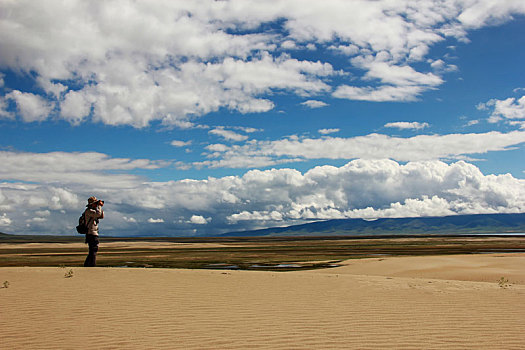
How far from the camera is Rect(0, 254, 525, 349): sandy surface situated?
7078 millimetres

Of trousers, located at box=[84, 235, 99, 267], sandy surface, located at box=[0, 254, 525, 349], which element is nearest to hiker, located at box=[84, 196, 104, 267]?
trousers, located at box=[84, 235, 99, 267]

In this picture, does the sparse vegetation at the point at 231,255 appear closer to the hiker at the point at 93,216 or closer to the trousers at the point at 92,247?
the trousers at the point at 92,247

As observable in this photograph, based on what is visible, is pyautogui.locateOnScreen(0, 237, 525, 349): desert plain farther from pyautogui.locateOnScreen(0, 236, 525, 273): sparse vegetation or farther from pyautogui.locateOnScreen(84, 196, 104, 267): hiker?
pyautogui.locateOnScreen(0, 236, 525, 273): sparse vegetation

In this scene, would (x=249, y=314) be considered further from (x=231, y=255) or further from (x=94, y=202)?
(x=231, y=255)

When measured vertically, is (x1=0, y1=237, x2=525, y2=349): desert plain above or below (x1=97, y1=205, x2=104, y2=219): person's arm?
below

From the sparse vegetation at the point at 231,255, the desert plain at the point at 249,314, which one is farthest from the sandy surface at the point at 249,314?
the sparse vegetation at the point at 231,255

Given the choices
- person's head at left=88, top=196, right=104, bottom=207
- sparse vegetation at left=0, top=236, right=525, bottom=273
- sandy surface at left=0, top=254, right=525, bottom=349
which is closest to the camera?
sandy surface at left=0, top=254, right=525, bottom=349

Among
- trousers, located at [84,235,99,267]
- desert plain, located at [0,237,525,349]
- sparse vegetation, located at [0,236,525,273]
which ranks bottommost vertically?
sparse vegetation, located at [0,236,525,273]

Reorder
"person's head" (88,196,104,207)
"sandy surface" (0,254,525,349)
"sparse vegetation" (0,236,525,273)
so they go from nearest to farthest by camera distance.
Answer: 1. "sandy surface" (0,254,525,349)
2. "person's head" (88,196,104,207)
3. "sparse vegetation" (0,236,525,273)

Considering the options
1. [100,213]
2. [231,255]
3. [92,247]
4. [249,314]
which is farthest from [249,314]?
[231,255]

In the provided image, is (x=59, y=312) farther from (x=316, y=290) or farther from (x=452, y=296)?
(x=452, y=296)

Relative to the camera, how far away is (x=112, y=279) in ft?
47.2

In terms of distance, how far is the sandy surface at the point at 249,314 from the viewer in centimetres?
708

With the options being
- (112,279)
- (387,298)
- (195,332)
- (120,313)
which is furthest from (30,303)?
(387,298)
